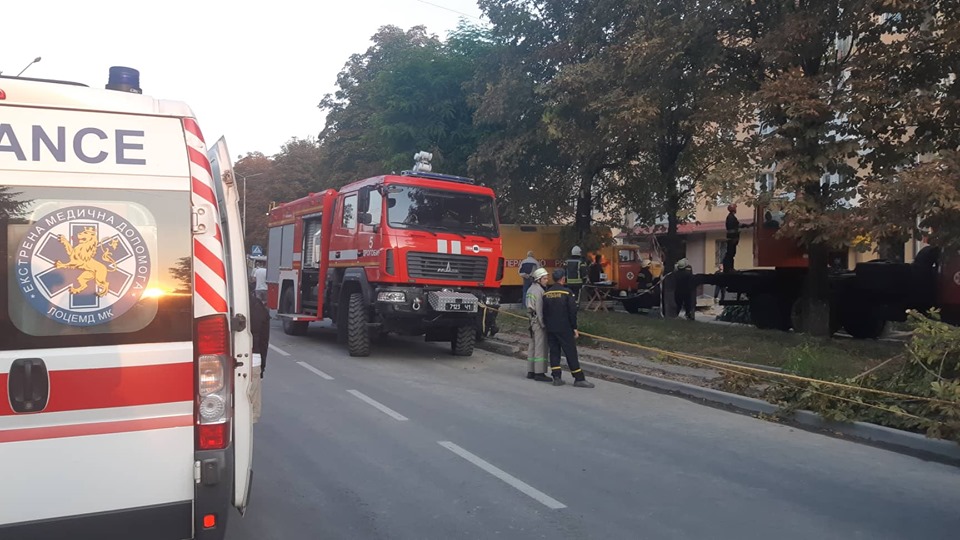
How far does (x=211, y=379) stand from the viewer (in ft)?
12.3

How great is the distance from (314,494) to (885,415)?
247 inches

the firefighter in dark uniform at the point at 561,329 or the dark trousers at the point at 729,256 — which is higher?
the dark trousers at the point at 729,256

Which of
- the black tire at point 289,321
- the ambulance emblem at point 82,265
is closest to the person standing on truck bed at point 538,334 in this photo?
the black tire at point 289,321

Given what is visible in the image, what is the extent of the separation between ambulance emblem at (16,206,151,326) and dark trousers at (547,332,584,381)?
27.6 feet

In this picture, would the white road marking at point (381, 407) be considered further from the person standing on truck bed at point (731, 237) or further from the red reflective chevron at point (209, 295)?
the person standing on truck bed at point (731, 237)

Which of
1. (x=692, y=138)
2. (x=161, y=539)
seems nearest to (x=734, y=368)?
(x=161, y=539)

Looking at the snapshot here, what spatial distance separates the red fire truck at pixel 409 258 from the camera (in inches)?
521

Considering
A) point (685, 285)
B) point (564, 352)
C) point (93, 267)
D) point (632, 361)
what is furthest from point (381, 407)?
point (685, 285)

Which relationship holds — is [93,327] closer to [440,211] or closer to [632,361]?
[440,211]

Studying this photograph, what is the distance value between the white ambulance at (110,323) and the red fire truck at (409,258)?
9.31m

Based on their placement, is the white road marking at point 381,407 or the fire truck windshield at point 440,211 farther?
the fire truck windshield at point 440,211

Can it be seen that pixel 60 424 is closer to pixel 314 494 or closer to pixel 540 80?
pixel 314 494

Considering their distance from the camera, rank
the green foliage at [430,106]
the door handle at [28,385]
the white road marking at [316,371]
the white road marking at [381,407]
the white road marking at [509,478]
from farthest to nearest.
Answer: the green foliage at [430,106]
the white road marking at [316,371]
the white road marking at [381,407]
the white road marking at [509,478]
the door handle at [28,385]

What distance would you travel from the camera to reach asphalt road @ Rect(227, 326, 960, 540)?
553 cm
